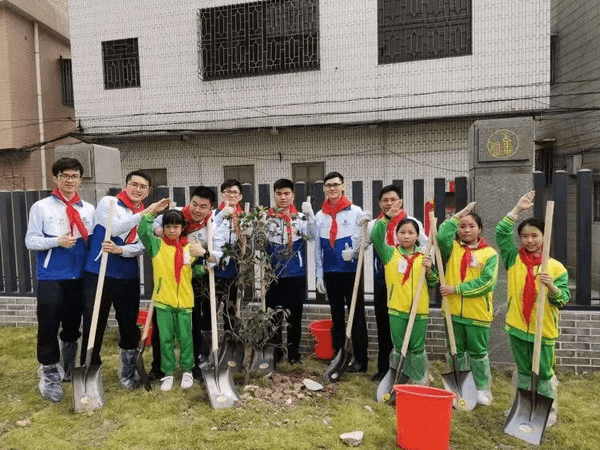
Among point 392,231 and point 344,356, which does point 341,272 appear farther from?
point 344,356

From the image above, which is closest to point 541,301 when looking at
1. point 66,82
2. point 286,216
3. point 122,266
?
point 286,216

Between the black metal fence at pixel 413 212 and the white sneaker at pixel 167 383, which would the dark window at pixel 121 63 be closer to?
the black metal fence at pixel 413 212

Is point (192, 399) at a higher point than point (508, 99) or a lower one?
lower

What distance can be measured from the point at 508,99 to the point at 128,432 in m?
7.30

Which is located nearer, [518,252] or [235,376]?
[518,252]

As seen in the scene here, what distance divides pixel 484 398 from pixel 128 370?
282 centimetres

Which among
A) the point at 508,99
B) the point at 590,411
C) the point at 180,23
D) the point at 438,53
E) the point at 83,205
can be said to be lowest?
the point at 590,411

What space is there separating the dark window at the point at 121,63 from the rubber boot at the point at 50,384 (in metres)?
7.04

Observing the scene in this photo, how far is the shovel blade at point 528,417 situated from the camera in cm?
291

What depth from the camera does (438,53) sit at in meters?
7.80

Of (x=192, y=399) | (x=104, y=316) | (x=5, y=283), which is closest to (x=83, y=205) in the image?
(x=104, y=316)

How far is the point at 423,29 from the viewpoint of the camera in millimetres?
7789

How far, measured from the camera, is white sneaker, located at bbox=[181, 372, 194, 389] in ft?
12.0

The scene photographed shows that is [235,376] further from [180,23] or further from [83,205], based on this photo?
[180,23]
